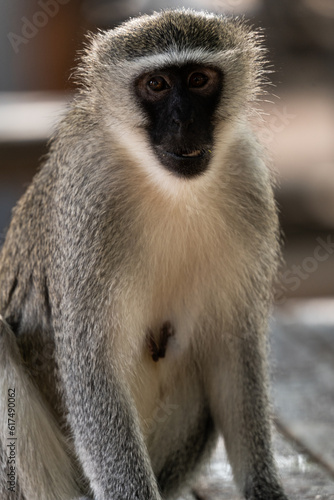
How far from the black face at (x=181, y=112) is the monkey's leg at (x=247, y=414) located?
1046 mm

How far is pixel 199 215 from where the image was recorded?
4293 millimetres

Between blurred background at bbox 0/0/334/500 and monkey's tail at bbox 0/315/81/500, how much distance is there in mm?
2599

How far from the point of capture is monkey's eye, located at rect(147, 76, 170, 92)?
3979 millimetres

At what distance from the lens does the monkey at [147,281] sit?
159 inches

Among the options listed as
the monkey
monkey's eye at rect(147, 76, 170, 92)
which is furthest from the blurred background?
monkey's eye at rect(147, 76, 170, 92)

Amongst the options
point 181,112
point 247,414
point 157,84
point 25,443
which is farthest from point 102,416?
point 157,84

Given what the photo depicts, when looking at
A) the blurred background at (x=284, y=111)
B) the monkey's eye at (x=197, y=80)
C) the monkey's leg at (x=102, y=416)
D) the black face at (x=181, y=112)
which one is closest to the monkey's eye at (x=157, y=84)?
the black face at (x=181, y=112)

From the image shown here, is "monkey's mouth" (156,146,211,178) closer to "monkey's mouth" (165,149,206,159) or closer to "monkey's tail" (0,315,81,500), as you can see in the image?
"monkey's mouth" (165,149,206,159)

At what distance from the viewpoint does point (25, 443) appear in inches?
169

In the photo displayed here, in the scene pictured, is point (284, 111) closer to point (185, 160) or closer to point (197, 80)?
point (197, 80)

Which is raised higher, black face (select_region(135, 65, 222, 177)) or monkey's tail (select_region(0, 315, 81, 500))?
black face (select_region(135, 65, 222, 177))

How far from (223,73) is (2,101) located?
607cm

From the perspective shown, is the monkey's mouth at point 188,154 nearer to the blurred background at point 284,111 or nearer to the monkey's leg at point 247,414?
the monkey's leg at point 247,414

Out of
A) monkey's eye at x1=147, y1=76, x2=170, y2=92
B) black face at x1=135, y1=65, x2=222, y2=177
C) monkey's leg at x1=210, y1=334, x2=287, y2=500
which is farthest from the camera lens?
monkey's leg at x1=210, y1=334, x2=287, y2=500
